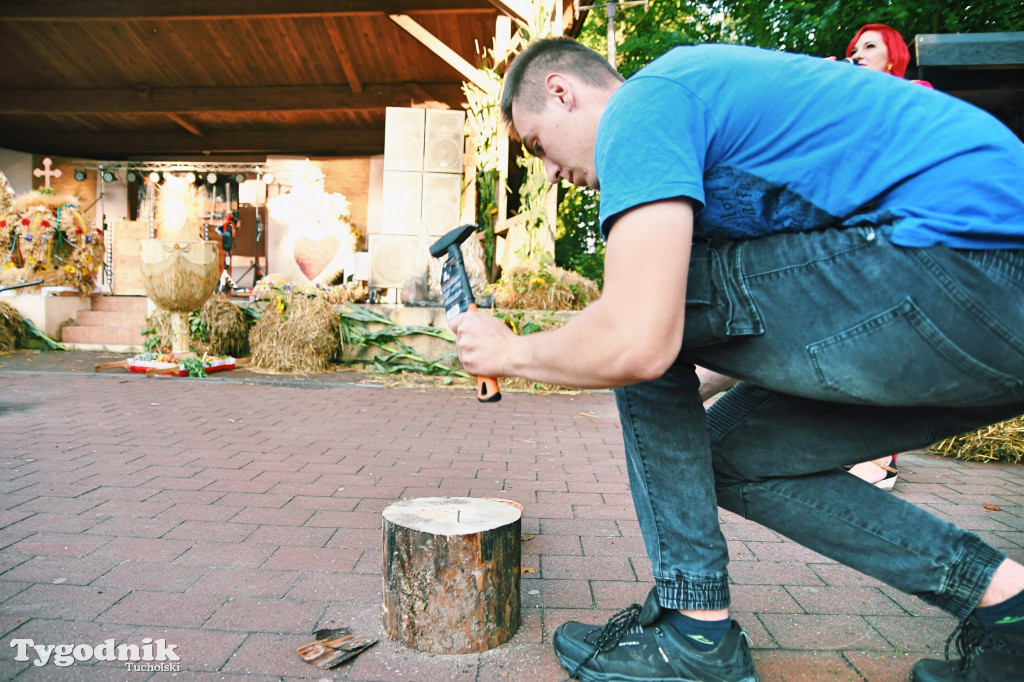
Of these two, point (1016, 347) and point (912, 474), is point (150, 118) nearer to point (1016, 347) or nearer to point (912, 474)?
point (912, 474)

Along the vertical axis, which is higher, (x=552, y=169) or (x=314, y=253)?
(x=314, y=253)

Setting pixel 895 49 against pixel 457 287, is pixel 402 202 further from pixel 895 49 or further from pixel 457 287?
pixel 457 287

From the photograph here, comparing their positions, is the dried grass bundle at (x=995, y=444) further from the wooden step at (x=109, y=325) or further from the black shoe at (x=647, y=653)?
the wooden step at (x=109, y=325)

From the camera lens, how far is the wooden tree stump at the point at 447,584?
1.60 m

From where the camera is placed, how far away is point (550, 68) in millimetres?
1386

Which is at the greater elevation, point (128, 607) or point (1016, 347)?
point (1016, 347)

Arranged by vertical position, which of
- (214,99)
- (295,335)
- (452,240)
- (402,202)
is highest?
(214,99)

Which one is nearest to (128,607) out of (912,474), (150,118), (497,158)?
(912,474)

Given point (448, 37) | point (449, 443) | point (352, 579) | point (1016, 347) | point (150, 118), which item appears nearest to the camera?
point (1016, 347)

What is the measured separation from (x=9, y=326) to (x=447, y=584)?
781 centimetres

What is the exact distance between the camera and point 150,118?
1170 cm

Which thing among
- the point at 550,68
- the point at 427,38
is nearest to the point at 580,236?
the point at 427,38

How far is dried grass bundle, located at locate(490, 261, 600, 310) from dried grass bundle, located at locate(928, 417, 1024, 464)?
3.52 meters

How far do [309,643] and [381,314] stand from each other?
5324mm
